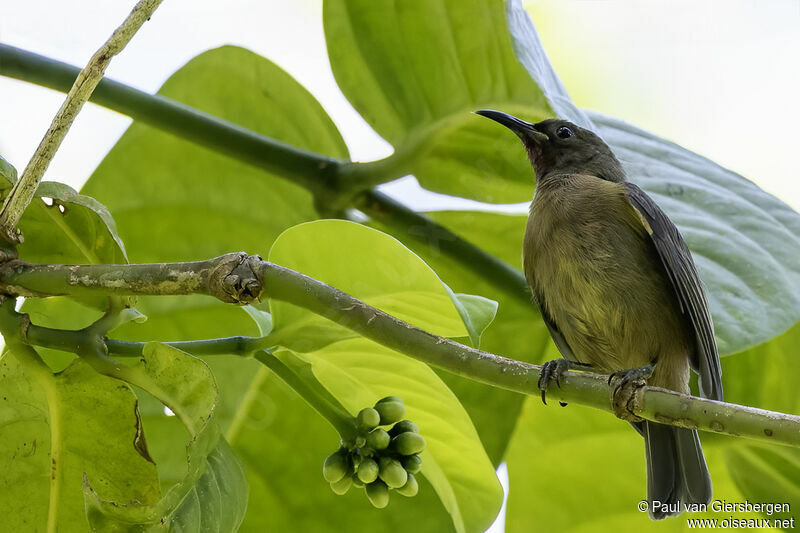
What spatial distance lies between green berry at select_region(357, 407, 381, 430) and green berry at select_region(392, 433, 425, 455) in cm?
3

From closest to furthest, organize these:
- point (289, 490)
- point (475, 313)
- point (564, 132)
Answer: point (475, 313), point (289, 490), point (564, 132)

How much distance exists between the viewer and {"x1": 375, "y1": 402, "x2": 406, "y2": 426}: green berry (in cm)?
110

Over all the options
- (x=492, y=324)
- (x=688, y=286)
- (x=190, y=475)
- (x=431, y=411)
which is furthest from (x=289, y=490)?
(x=688, y=286)

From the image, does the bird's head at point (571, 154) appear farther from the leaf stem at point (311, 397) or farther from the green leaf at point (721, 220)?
the leaf stem at point (311, 397)

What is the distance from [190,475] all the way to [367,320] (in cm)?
25

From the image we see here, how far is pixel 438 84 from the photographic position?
154 cm

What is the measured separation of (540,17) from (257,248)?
→ 0.91m

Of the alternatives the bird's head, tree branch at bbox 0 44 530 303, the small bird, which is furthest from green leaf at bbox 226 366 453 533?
the bird's head

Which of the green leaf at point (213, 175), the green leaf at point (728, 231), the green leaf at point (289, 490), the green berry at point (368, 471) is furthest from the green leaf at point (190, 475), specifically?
the green leaf at point (728, 231)

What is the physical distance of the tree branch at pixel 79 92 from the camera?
2.77ft

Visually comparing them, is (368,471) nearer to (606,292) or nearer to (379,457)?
(379,457)

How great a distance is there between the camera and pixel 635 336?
5.72 feet

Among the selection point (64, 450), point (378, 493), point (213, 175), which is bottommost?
point (64, 450)

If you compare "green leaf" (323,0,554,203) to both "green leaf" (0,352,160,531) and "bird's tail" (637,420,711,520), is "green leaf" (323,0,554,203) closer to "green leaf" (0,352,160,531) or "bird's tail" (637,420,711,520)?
"bird's tail" (637,420,711,520)
